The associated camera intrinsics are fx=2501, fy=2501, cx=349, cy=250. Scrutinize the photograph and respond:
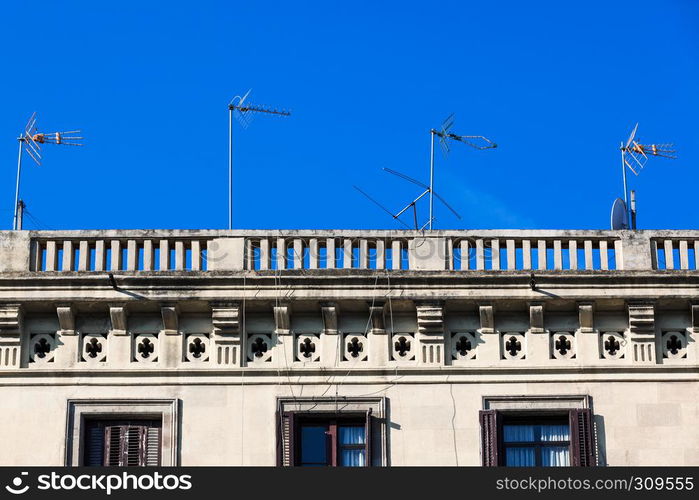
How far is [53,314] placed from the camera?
36.1 meters

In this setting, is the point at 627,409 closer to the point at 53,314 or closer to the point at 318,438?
the point at 318,438

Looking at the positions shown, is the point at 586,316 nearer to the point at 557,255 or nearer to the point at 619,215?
the point at 557,255

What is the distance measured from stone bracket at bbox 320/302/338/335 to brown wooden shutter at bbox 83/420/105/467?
11.5ft

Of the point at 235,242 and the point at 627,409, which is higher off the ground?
the point at 235,242

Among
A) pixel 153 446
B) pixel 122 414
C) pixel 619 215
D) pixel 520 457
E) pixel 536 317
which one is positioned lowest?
pixel 520 457

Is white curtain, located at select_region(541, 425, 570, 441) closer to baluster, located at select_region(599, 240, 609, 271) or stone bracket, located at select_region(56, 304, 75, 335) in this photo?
baluster, located at select_region(599, 240, 609, 271)

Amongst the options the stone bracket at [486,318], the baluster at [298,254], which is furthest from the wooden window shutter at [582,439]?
the baluster at [298,254]

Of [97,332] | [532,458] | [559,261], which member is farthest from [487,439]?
[97,332]

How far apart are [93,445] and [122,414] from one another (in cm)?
60

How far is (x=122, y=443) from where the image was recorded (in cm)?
3525

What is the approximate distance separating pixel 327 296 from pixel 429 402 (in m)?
2.10

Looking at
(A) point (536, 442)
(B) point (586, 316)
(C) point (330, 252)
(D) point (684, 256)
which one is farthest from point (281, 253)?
(D) point (684, 256)

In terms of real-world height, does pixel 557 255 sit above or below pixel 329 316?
above

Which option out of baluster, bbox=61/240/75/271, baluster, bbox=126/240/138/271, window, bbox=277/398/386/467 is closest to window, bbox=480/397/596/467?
window, bbox=277/398/386/467
